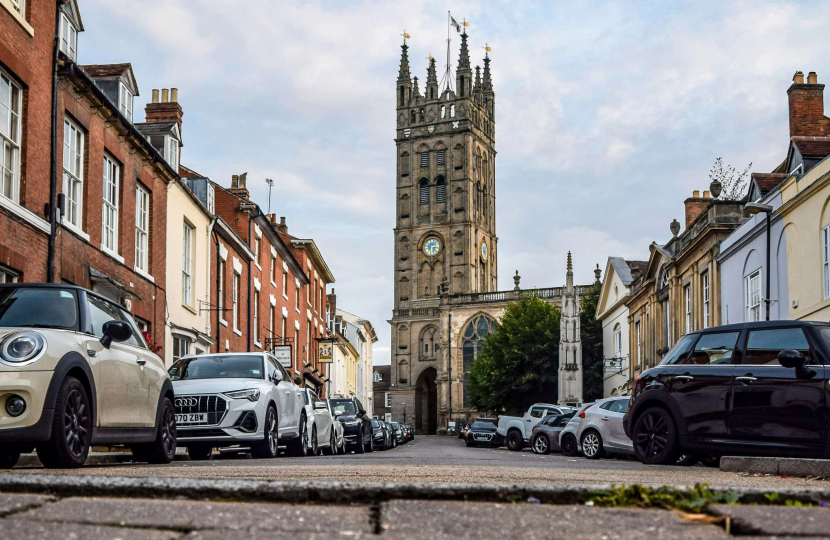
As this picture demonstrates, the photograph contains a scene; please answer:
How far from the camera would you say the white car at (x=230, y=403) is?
14.3 m

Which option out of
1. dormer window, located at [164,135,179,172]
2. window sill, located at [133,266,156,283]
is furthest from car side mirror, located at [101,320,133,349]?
dormer window, located at [164,135,179,172]

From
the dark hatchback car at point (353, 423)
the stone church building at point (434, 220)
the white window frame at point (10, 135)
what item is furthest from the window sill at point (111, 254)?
the stone church building at point (434, 220)

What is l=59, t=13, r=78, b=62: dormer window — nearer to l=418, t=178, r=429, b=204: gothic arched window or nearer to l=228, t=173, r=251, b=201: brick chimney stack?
l=228, t=173, r=251, b=201: brick chimney stack

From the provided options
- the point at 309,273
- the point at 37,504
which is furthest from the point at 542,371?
the point at 37,504

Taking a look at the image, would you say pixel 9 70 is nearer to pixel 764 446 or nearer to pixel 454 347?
pixel 764 446

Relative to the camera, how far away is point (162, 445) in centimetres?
1117

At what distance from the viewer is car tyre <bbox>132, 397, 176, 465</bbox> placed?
36.5ft

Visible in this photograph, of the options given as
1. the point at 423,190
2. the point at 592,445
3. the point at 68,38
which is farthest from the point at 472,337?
the point at 68,38

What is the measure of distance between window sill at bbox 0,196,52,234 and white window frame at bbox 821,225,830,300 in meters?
Result: 16.4

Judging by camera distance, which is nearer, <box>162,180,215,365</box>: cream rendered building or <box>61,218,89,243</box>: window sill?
<box>61,218,89,243</box>: window sill

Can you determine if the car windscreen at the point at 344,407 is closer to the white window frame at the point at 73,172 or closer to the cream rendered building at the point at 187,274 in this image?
the cream rendered building at the point at 187,274

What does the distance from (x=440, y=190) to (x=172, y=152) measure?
8671 cm

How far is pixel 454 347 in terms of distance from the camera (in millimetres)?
97375

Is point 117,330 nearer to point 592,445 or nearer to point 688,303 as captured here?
point 592,445
